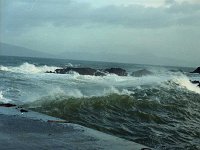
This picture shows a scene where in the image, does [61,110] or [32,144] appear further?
[61,110]

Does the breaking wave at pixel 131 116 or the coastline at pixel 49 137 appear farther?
the breaking wave at pixel 131 116

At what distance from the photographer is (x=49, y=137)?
332 inches

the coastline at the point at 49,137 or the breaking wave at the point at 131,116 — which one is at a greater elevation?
the coastline at the point at 49,137

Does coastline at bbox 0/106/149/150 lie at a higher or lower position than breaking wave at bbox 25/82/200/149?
higher

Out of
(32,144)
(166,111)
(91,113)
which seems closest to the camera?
(32,144)

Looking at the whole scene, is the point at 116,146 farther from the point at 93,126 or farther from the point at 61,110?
the point at 61,110

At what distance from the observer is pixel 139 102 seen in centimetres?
1766

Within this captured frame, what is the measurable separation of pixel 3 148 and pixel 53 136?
5.47 feet

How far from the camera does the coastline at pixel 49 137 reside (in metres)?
7.64

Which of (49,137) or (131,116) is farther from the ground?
(49,137)

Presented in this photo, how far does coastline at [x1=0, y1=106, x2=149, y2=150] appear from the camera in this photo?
301 inches

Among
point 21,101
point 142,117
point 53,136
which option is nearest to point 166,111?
point 142,117

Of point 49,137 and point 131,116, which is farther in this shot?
point 131,116

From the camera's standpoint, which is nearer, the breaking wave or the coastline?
the coastline
